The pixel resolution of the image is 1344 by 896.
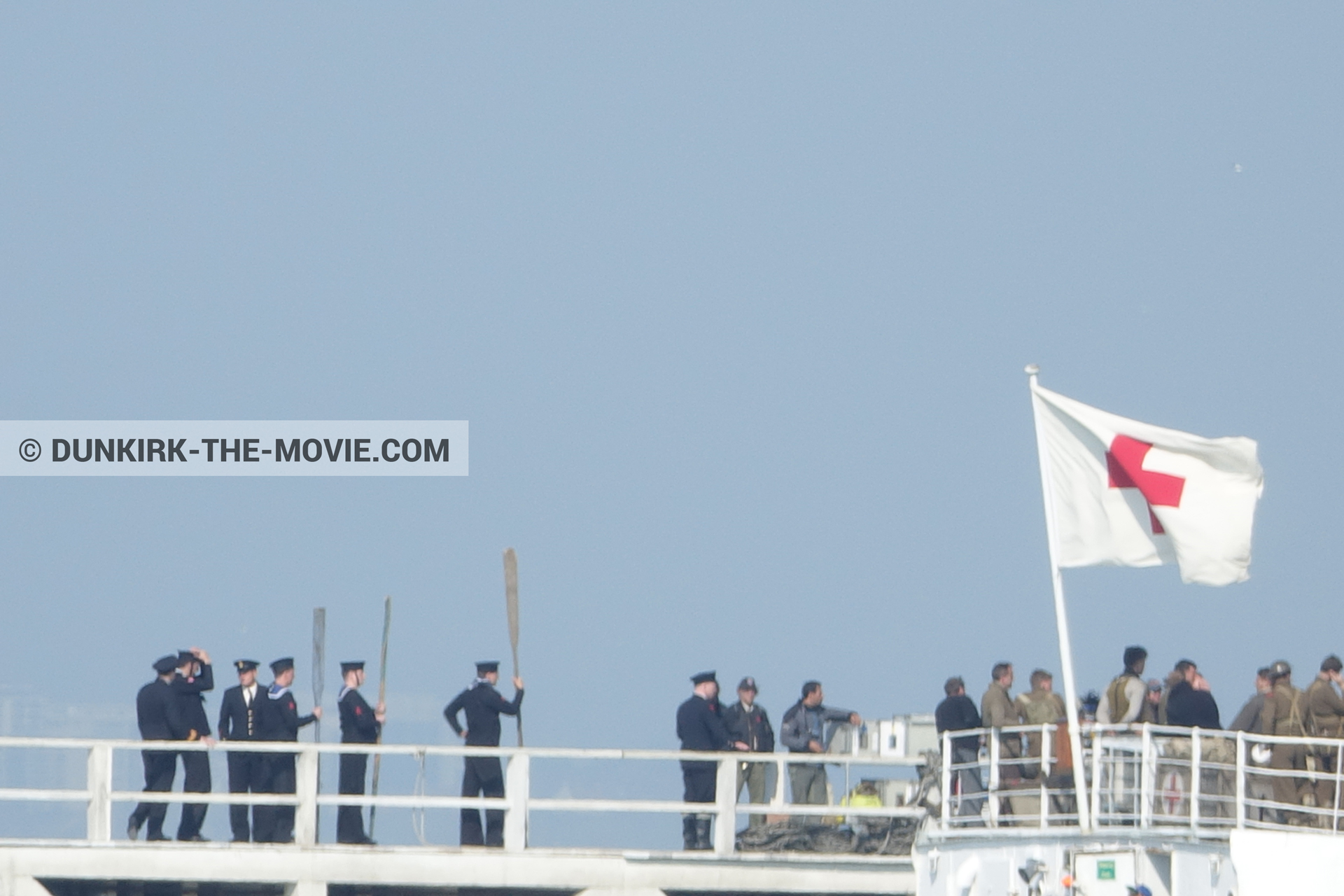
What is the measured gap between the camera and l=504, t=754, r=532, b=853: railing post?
25328 mm

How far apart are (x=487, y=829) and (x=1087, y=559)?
7.49 m

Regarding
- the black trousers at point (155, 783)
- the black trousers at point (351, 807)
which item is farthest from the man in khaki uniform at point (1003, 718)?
the black trousers at point (155, 783)

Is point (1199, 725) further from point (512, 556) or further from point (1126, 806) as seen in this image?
point (512, 556)

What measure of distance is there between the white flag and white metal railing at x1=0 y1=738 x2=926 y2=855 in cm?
411

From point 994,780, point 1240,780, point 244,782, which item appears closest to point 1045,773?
point 994,780

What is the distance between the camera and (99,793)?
25.0 m

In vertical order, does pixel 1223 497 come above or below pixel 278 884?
above

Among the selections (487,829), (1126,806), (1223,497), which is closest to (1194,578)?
(1223,497)

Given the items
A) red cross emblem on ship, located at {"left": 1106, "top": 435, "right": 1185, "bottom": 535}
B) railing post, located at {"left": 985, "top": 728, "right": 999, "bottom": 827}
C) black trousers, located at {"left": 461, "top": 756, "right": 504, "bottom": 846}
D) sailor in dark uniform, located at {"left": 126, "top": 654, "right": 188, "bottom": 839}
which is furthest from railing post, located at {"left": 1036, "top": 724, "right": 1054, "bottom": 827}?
sailor in dark uniform, located at {"left": 126, "top": 654, "right": 188, "bottom": 839}

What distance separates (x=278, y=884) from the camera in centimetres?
2569

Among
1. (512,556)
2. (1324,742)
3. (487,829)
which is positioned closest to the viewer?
(1324,742)

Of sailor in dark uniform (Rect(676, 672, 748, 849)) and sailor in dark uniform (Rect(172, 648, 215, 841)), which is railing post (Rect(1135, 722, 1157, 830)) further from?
sailor in dark uniform (Rect(172, 648, 215, 841))

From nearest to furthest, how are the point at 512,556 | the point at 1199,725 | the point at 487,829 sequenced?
the point at 1199,725
the point at 487,829
the point at 512,556

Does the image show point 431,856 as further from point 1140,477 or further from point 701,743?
point 1140,477
